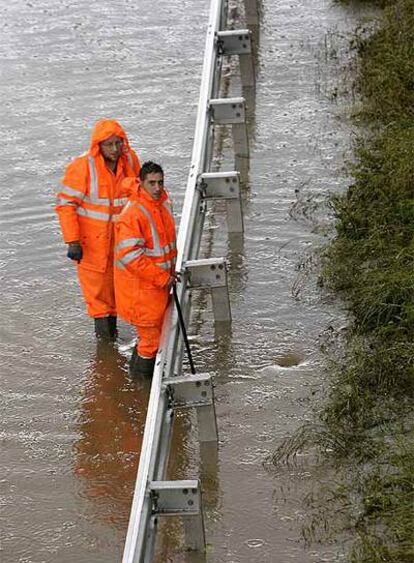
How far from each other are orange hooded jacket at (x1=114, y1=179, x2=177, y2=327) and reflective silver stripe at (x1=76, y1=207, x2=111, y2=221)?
516mm

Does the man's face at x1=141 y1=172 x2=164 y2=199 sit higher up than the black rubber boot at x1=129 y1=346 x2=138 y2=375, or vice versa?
the man's face at x1=141 y1=172 x2=164 y2=199

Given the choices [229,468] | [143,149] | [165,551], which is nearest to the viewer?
[165,551]

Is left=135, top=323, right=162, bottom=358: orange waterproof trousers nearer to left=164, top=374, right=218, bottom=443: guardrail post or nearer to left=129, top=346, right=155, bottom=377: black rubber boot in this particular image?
left=129, top=346, right=155, bottom=377: black rubber boot

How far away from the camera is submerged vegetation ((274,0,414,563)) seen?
277 inches

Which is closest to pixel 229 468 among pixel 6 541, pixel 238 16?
pixel 6 541

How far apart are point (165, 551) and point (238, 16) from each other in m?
10.3

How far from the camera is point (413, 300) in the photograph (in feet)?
28.7

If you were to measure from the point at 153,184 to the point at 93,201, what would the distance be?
2.83 ft

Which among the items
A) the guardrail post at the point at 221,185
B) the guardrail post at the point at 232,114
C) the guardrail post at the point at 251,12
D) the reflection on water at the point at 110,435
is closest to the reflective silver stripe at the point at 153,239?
the reflection on water at the point at 110,435

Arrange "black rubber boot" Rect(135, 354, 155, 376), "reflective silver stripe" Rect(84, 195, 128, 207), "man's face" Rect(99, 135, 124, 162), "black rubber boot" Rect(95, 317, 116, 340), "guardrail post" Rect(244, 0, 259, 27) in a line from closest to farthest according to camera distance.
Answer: "black rubber boot" Rect(135, 354, 155, 376) < "man's face" Rect(99, 135, 124, 162) < "reflective silver stripe" Rect(84, 195, 128, 207) < "black rubber boot" Rect(95, 317, 116, 340) < "guardrail post" Rect(244, 0, 259, 27)

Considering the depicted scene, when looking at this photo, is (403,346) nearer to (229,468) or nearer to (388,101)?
(229,468)

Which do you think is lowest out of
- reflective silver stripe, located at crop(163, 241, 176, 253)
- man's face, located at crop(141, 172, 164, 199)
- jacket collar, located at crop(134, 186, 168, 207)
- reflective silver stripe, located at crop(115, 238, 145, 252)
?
reflective silver stripe, located at crop(163, 241, 176, 253)

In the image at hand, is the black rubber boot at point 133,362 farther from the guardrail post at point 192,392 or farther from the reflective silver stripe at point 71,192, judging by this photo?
the guardrail post at point 192,392

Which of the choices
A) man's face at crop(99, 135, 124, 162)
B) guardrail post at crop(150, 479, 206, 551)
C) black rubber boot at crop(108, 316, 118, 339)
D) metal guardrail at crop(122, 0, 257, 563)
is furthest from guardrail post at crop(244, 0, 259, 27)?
guardrail post at crop(150, 479, 206, 551)
